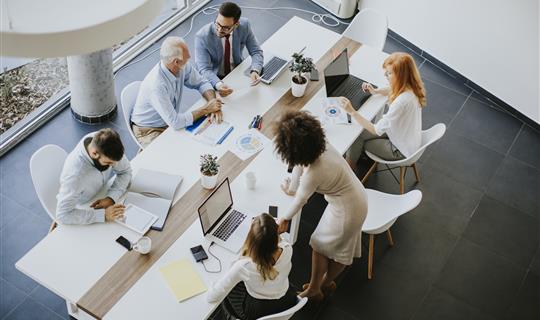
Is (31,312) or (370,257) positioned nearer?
(31,312)

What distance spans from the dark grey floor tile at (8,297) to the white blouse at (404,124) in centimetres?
286

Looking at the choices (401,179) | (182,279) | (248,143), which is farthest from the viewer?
(401,179)

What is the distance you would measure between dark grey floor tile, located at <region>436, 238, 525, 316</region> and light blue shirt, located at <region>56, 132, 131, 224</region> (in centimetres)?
266

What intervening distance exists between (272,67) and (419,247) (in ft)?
6.25

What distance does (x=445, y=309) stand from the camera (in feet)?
14.2

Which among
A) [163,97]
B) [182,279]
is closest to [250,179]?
[182,279]

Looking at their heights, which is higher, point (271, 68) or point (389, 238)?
point (271, 68)

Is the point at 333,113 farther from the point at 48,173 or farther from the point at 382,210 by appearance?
the point at 48,173

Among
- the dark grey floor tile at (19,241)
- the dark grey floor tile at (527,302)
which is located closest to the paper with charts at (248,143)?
the dark grey floor tile at (19,241)

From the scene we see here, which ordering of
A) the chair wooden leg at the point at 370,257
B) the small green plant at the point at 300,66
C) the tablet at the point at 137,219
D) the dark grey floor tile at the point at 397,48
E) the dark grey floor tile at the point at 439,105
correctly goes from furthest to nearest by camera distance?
the dark grey floor tile at the point at 397,48, the dark grey floor tile at the point at 439,105, the small green plant at the point at 300,66, the chair wooden leg at the point at 370,257, the tablet at the point at 137,219

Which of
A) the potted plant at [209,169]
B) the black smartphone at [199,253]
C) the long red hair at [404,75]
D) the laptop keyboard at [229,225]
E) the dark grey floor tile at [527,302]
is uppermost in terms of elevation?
the long red hair at [404,75]

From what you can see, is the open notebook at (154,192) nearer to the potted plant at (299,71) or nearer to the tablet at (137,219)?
the tablet at (137,219)

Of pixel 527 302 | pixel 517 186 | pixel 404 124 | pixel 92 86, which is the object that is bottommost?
pixel 527 302

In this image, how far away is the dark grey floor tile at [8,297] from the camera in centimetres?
402
